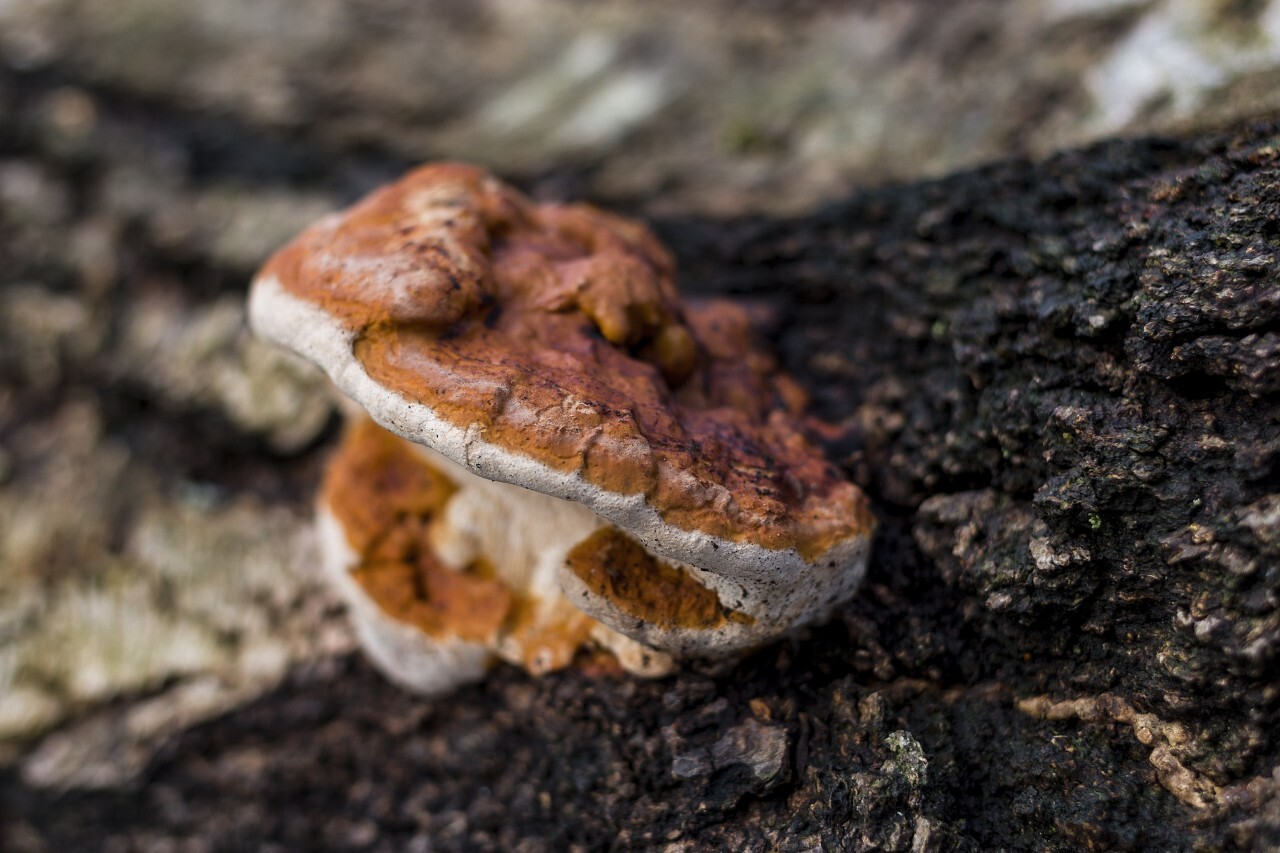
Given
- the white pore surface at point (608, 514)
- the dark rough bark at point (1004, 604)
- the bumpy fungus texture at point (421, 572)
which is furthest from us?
the bumpy fungus texture at point (421, 572)

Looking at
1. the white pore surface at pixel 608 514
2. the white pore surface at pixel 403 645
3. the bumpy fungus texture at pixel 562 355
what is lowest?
the white pore surface at pixel 403 645

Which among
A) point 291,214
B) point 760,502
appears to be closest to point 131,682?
point 291,214

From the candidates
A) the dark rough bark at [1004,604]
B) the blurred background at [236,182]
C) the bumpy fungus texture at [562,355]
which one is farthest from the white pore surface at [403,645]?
the bumpy fungus texture at [562,355]

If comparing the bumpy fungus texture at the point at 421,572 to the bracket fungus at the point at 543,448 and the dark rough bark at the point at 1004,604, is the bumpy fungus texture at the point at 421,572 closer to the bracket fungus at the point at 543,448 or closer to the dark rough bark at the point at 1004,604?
the bracket fungus at the point at 543,448

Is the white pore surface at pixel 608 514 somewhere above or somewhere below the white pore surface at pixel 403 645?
above

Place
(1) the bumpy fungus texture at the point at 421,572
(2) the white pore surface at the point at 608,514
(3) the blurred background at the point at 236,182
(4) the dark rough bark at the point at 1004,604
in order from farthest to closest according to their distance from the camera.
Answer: (3) the blurred background at the point at 236,182 < (1) the bumpy fungus texture at the point at 421,572 < (4) the dark rough bark at the point at 1004,604 < (2) the white pore surface at the point at 608,514

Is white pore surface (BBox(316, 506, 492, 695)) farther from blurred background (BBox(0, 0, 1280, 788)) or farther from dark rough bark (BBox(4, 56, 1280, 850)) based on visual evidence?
blurred background (BBox(0, 0, 1280, 788))

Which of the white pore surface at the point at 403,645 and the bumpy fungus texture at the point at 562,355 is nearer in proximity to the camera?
the bumpy fungus texture at the point at 562,355

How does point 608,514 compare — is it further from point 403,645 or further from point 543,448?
point 403,645
